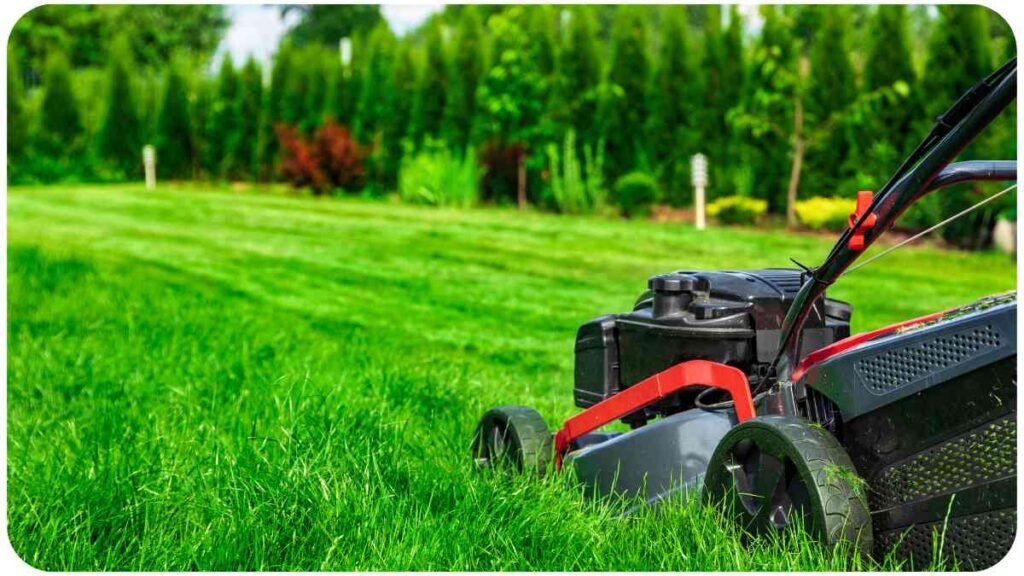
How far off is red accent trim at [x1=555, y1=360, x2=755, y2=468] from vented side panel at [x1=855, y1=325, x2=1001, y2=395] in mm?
359

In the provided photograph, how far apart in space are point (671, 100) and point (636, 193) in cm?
117

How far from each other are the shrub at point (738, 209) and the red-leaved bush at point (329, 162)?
5.54 metres

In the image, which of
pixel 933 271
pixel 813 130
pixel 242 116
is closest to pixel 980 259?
pixel 933 271

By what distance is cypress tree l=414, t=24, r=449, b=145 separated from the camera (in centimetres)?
1446

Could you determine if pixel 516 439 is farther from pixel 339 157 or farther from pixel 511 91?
pixel 339 157

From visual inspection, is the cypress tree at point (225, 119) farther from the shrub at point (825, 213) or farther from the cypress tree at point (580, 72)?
the shrub at point (825, 213)

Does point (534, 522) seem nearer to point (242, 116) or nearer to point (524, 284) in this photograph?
point (524, 284)

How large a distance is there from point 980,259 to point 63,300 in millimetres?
6591

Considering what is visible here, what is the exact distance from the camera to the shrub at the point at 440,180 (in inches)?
523

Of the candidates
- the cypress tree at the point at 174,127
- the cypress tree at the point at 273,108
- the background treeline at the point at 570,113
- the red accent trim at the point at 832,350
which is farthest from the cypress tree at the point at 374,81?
the red accent trim at the point at 832,350

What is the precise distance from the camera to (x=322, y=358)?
497 cm

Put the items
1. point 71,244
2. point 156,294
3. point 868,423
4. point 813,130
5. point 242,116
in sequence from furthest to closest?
point 242,116
point 813,130
point 71,244
point 156,294
point 868,423

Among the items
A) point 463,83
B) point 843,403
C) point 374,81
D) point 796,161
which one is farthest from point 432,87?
point 843,403

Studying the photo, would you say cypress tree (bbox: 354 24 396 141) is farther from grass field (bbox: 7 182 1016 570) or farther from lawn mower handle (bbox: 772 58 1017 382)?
lawn mower handle (bbox: 772 58 1017 382)
